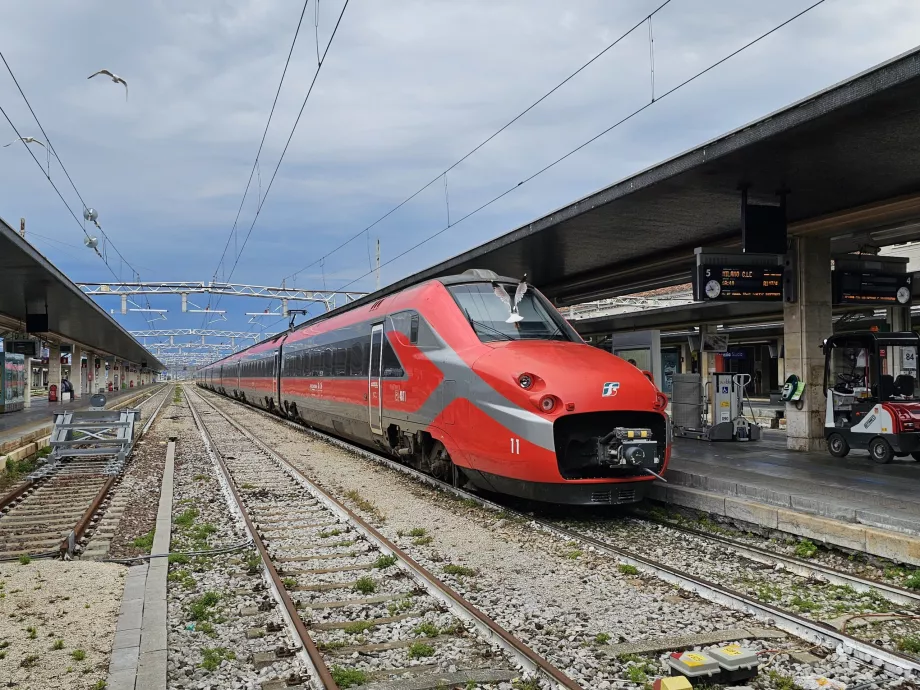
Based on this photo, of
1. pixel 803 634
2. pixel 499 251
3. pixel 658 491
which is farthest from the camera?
pixel 499 251

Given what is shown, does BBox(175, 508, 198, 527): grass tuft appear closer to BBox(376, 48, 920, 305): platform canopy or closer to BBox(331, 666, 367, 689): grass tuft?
BBox(331, 666, 367, 689): grass tuft

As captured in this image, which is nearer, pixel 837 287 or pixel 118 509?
pixel 118 509

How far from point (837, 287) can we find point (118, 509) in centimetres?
1179

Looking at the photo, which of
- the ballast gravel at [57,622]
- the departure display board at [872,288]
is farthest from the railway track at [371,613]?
the departure display board at [872,288]

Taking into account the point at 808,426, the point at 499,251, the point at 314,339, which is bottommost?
the point at 808,426

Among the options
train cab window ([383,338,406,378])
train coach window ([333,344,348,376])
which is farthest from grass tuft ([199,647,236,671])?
train coach window ([333,344,348,376])

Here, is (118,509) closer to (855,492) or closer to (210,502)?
(210,502)

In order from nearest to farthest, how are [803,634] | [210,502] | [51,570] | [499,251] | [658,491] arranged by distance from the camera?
[803,634], [51,570], [658,491], [210,502], [499,251]

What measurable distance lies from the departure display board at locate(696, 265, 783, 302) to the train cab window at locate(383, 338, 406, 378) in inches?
184

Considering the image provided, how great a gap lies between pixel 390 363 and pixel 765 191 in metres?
6.22

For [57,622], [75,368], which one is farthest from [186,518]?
[75,368]

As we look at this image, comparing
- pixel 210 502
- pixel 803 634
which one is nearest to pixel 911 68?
pixel 803 634

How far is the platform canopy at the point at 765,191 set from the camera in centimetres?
746

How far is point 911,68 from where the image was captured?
639 centimetres
